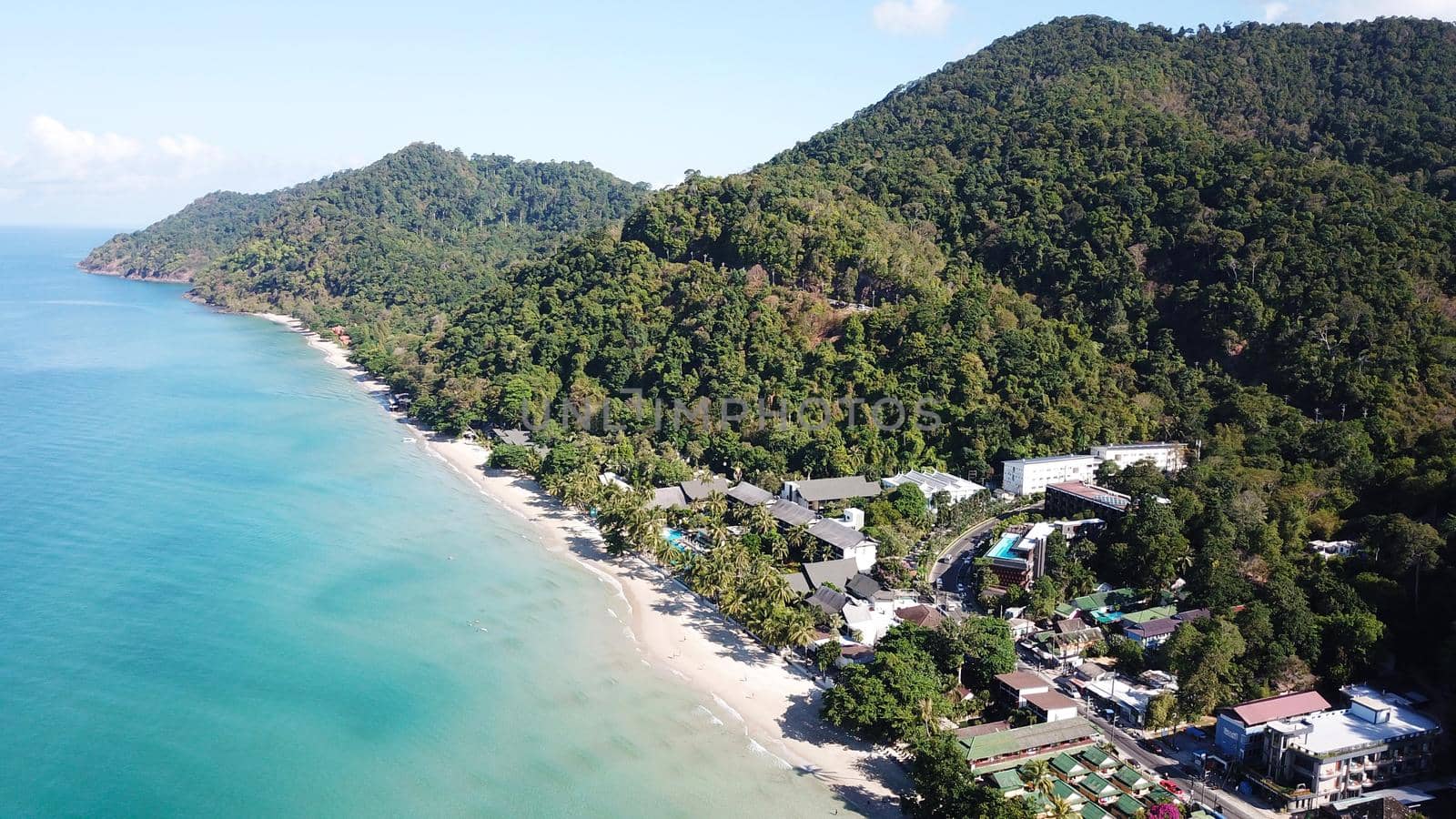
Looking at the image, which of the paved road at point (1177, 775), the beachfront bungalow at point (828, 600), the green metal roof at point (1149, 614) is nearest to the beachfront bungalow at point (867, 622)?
the beachfront bungalow at point (828, 600)

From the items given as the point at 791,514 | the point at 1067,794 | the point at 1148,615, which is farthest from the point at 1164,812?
the point at 791,514

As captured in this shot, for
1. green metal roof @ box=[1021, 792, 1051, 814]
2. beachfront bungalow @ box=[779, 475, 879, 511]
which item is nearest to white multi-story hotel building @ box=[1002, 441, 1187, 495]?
beachfront bungalow @ box=[779, 475, 879, 511]

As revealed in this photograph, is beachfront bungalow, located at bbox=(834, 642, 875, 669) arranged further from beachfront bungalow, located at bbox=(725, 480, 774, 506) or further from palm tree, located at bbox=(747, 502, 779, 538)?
beachfront bungalow, located at bbox=(725, 480, 774, 506)

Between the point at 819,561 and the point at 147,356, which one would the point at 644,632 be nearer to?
the point at 819,561

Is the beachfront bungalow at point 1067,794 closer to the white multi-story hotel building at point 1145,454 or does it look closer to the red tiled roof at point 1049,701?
the red tiled roof at point 1049,701

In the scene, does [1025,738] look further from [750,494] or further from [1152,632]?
[750,494]

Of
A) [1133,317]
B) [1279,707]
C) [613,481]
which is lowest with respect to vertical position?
[1279,707]
